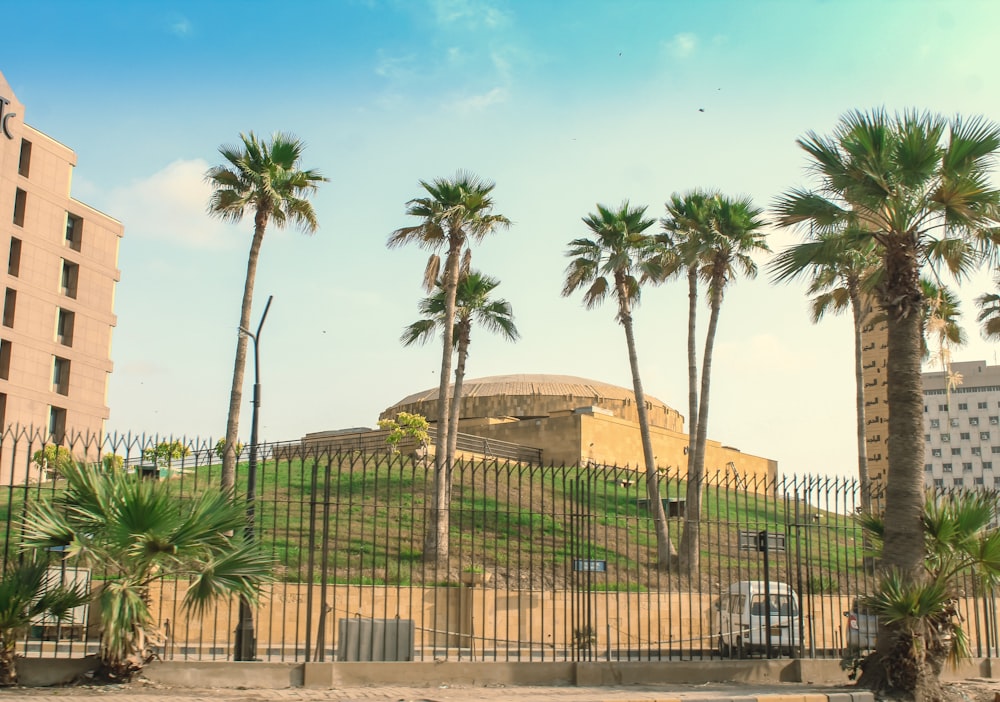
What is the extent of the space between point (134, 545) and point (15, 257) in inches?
1735

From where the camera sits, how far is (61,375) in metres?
52.3

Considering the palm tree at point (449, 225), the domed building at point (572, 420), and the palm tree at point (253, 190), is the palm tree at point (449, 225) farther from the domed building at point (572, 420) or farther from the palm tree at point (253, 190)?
the domed building at point (572, 420)

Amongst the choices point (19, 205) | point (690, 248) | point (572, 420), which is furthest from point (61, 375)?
point (690, 248)

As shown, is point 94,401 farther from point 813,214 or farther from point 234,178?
point 813,214

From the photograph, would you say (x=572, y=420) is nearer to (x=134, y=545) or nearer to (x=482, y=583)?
(x=482, y=583)

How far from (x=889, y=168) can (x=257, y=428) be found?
10392 millimetres

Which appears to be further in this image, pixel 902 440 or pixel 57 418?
pixel 57 418

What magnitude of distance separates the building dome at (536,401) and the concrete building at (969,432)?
3036 inches

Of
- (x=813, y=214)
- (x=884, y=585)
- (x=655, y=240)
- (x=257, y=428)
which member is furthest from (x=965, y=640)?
(x=655, y=240)

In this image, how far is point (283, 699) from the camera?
1147 centimetres

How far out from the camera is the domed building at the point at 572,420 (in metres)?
52.0

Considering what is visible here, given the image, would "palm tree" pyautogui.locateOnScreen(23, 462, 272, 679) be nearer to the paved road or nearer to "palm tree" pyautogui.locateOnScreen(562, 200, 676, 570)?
the paved road

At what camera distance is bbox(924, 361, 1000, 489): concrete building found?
127500mm

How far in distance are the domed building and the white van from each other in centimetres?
2577
